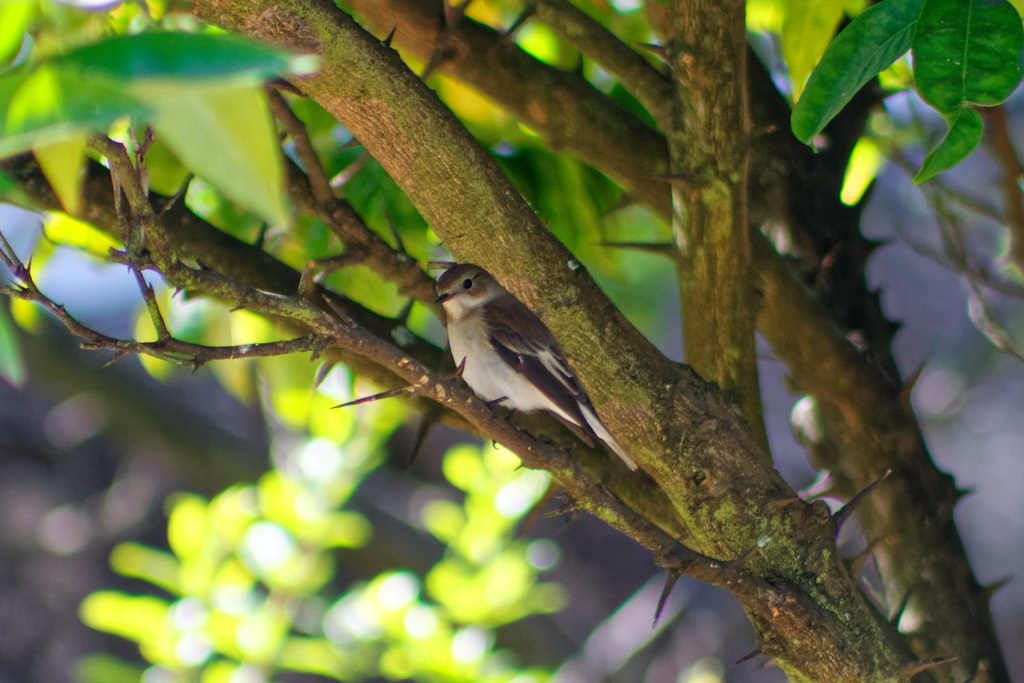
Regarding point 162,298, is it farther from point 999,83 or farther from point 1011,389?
point 1011,389

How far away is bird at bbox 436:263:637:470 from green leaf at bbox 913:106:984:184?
260 cm

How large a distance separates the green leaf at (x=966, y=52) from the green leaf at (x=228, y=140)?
0.95 m

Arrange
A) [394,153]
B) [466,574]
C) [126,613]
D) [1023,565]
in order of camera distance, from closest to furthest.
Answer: [394,153] → [126,613] → [466,574] → [1023,565]

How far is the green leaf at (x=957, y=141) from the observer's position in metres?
1.11

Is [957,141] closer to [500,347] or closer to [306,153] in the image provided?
[306,153]

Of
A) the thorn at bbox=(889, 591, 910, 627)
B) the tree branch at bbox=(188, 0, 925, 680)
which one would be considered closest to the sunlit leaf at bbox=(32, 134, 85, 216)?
the tree branch at bbox=(188, 0, 925, 680)

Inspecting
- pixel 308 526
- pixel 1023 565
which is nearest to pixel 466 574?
pixel 308 526

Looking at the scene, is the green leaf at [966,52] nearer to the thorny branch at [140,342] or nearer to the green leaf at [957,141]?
the green leaf at [957,141]

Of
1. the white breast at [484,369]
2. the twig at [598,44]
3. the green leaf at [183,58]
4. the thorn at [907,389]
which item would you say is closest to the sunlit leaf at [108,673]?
the white breast at [484,369]

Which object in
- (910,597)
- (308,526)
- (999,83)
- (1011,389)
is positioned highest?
(1011,389)

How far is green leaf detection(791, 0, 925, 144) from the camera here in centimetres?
121

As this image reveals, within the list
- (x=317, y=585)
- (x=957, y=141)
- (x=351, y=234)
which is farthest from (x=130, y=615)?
(x=957, y=141)

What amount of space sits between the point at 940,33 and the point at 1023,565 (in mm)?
7991

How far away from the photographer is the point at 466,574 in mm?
3439
